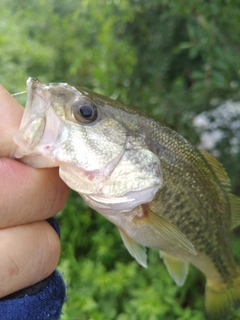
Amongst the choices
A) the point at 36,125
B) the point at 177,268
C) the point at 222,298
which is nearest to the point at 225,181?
the point at 177,268

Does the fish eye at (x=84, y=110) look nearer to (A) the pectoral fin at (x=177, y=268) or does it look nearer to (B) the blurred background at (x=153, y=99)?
(A) the pectoral fin at (x=177, y=268)

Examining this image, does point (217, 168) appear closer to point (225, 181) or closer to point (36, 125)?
point (225, 181)

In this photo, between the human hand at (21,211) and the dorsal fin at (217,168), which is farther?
the dorsal fin at (217,168)

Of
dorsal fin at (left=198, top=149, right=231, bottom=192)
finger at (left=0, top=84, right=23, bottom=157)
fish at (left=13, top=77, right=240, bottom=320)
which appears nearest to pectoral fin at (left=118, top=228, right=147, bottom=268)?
fish at (left=13, top=77, right=240, bottom=320)

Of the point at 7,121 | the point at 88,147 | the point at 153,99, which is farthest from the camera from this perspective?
the point at 153,99

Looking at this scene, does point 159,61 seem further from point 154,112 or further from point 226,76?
point 226,76

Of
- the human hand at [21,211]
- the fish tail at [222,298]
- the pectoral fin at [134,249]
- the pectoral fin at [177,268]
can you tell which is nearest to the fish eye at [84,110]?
the human hand at [21,211]

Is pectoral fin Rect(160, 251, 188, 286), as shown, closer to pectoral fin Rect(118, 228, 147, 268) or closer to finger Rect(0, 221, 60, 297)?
pectoral fin Rect(118, 228, 147, 268)
